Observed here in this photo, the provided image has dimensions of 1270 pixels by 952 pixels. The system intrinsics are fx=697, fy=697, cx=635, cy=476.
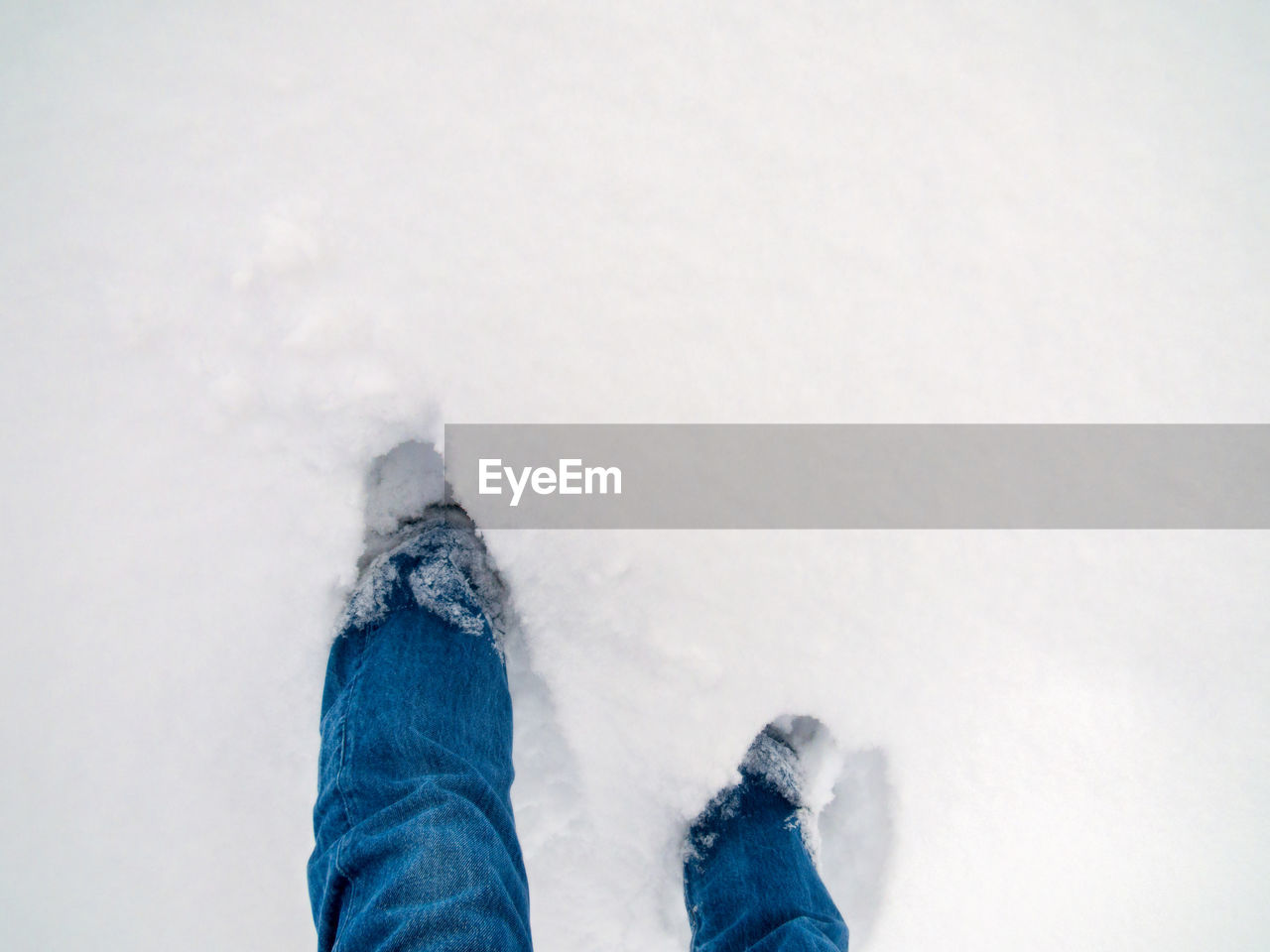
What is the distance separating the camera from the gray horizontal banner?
86 centimetres

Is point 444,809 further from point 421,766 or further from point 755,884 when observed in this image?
point 755,884

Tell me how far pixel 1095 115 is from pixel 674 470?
0.71 meters

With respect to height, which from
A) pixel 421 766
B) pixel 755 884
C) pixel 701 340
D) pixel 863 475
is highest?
pixel 701 340

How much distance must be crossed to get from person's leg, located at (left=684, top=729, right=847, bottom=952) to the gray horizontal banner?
0.32 meters

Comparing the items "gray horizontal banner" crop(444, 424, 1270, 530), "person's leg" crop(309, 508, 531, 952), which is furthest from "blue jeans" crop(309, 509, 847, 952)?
"gray horizontal banner" crop(444, 424, 1270, 530)

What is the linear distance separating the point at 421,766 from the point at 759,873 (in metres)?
0.42

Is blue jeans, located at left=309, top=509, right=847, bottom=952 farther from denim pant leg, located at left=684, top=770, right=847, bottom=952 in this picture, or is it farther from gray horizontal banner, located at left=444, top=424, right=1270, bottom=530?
gray horizontal banner, located at left=444, top=424, right=1270, bottom=530

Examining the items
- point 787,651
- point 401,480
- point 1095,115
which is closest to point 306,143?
point 401,480

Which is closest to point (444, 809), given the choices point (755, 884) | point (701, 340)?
point (755, 884)

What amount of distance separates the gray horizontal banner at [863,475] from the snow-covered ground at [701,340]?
3 cm

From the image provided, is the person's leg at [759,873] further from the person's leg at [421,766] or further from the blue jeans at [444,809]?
the person's leg at [421,766]

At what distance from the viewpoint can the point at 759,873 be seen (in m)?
0.82

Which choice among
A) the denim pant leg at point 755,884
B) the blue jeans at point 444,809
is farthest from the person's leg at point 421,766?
the denim pant leg at point 755,884

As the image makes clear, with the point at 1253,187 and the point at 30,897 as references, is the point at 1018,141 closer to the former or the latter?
the point at 1253,187
